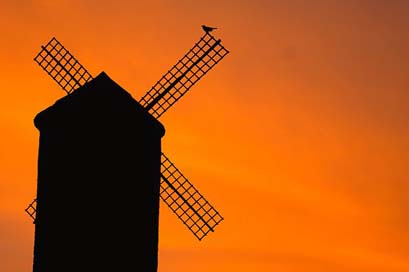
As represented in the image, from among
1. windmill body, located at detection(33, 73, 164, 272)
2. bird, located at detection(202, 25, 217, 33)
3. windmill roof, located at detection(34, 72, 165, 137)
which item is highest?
bird, located at detection(202, 25, 217, 33)

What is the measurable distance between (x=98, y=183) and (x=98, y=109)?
157 centimetres

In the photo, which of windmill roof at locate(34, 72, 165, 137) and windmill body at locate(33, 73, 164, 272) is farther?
windmill roof at locate(34, 72, 165, 137)

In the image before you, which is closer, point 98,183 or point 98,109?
point 98,183

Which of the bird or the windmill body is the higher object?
the bird

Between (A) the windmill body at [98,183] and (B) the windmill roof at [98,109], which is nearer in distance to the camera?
(A) the windmill body at [98,183]

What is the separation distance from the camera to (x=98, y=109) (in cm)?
1769

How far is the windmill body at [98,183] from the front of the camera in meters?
17.1

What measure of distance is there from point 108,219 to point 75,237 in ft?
2.46

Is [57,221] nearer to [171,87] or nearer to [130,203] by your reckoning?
[130,203]

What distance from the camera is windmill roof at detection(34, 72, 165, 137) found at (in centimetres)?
1762

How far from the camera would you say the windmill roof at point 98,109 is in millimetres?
17625

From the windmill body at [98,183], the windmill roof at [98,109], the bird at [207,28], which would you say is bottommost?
Result: the windmill body at [98,183]

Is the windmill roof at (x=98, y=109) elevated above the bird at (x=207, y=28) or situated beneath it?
situated beneath

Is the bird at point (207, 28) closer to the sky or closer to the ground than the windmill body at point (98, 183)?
Answer: closer to the sky
